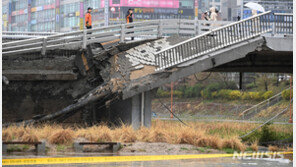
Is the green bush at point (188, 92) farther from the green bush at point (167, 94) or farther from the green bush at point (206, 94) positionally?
the green bush at point (206, 94)

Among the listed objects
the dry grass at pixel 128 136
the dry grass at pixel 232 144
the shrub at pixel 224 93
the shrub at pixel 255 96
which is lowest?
the shrub at pixel 224 93

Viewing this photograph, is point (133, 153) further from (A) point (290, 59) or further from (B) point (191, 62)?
(A) point (290, 59)

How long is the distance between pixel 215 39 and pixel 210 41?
0.34m

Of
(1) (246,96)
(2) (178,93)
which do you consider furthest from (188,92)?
(1) (246,96)

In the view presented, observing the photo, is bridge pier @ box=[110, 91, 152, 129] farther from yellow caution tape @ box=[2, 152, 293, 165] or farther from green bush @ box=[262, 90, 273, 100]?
green bush @ box=[262, 90, 273, 100]

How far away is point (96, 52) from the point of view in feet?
83.9

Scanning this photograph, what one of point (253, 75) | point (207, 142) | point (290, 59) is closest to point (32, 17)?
point (253, 75)

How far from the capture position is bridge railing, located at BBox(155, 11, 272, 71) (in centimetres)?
2408

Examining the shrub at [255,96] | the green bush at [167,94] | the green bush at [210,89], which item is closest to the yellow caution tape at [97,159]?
the shrub at [255,96]

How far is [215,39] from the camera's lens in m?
25.1

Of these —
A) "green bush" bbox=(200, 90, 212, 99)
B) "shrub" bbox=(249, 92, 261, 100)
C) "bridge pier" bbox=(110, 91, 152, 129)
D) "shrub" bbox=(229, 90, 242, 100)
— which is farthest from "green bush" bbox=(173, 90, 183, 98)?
"bridge pier" bbox=(110, 91, 152, 129)

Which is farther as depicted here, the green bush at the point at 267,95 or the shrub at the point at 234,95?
the shrub at the point at 234,95

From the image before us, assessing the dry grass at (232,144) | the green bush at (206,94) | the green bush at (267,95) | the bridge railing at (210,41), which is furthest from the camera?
the green bush at (206,94)

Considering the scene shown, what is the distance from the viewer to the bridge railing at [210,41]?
24.1 meters
